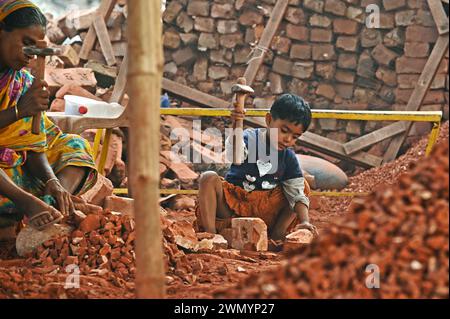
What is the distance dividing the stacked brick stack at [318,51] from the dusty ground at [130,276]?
5571 millimetres

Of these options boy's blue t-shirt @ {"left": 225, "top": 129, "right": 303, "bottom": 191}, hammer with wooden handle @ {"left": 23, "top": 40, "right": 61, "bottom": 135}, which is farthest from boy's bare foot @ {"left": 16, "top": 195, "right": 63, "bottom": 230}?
boy's blue t-shirt @ {"left": 225, "top": 129, "right": 303, "bottom": 191}

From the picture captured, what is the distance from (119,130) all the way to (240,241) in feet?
11.4

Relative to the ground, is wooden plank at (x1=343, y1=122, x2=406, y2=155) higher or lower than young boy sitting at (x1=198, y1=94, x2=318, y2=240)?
higher

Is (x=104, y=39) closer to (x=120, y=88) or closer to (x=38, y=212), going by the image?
(x=120, y=88)

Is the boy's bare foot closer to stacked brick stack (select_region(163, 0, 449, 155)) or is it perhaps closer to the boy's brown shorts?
the boy's brown shorts

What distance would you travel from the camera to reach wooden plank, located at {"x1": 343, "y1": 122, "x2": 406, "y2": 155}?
10.1m

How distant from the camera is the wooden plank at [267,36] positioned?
403 inches

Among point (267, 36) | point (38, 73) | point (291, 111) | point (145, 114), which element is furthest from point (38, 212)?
point (267, 36)

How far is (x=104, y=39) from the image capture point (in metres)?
10.5

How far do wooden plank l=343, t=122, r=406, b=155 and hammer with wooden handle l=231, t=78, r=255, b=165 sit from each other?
490cm

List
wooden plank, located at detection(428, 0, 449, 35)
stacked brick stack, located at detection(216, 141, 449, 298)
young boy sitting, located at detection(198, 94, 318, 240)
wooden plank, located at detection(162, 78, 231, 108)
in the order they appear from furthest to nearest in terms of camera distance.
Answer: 1. wooden plank, located at detection(162, 78, 231, 108)
2. wooden plank, located at detection(428, 0, 449, 35)
3. young boy sitting, located at detection(198, 94, 318, 240)
4. stacked brick stack, located at detection(216, 141, 449, 298)

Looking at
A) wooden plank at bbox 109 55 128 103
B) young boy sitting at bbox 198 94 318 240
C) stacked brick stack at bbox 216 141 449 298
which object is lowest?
stacked brick stack at bbox 216 141 449 298

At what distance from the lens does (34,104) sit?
4680 mm

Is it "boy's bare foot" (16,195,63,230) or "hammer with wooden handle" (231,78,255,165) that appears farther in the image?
"hammer with wooden handle" (231,78,255,165)
